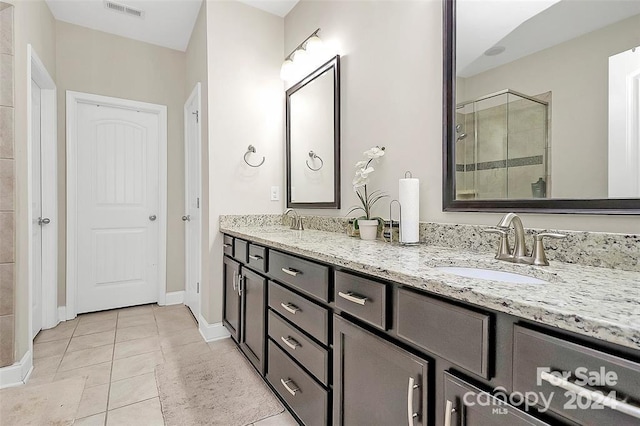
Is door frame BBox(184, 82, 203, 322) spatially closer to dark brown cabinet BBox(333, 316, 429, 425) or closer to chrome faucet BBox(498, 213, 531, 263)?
dark brown cabinet BBox(333, 316, 429, 425)

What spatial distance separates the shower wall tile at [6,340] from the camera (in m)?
1.81

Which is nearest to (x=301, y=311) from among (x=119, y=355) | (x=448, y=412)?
(x=448, y=412)

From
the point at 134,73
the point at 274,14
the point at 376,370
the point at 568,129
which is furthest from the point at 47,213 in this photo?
the point at 568,129

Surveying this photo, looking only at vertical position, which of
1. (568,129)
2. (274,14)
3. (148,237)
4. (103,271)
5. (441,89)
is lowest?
(103,271)

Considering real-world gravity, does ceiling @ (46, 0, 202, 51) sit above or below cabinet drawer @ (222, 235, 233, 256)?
above

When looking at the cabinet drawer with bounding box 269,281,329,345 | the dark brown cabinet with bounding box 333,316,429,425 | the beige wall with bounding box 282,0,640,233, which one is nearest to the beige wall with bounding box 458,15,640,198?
the beige wall with bounding box 282,0,640,233

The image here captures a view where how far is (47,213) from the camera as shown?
107 inches

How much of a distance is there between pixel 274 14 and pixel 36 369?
3125 mm

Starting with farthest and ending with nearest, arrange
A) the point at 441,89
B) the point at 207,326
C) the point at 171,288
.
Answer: the point at 171,288, the point at 207,326, the point at 441,89

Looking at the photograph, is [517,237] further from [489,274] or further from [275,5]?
[275,5]

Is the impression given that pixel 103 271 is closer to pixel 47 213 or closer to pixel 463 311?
pixel 47 213

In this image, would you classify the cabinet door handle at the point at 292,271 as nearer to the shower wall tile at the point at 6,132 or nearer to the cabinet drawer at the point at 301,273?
the cabinet drawer at the point at 301,273

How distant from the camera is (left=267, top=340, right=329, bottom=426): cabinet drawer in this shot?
4.05 ft

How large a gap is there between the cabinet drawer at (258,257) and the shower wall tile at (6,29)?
5.75 feet
